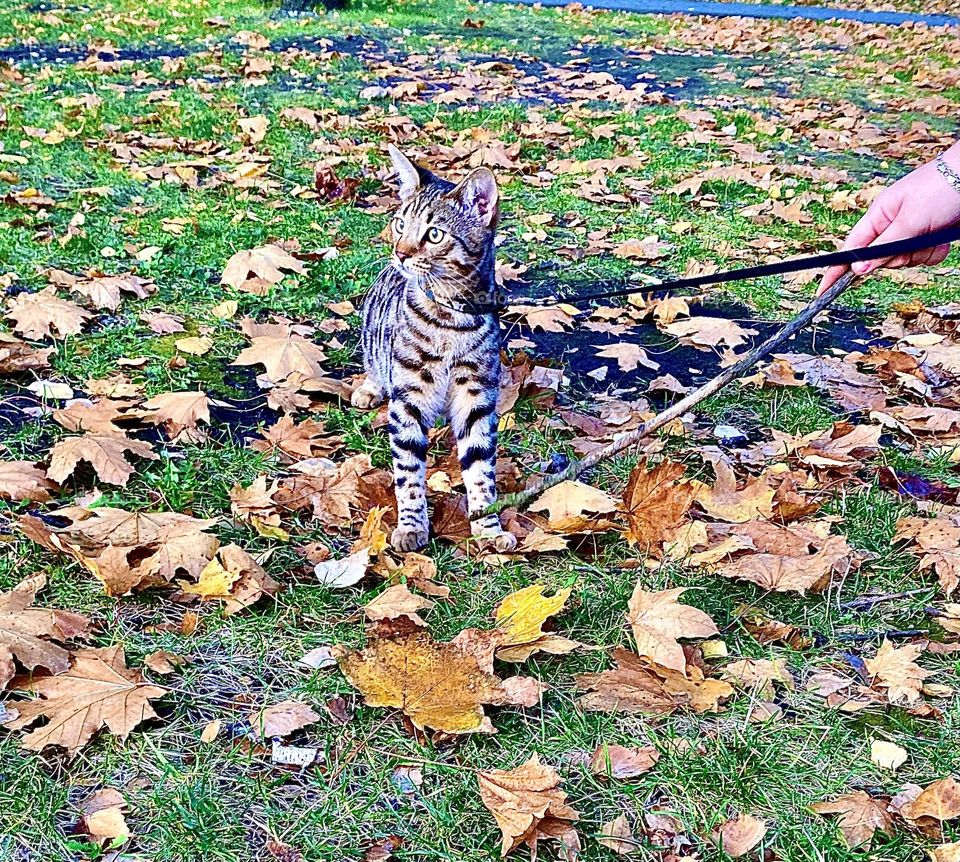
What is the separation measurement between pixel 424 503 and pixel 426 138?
5.41 m

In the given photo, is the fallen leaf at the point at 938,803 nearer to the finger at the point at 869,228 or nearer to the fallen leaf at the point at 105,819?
the finger at the point at 869,228

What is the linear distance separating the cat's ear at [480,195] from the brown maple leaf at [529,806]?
5.88 feet

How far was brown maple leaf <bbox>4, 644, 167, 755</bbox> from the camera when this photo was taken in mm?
2373

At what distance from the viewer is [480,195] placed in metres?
3.24

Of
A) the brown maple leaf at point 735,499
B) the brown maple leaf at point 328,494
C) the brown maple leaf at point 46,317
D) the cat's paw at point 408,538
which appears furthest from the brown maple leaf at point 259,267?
the brown maple leaf at point 735,499

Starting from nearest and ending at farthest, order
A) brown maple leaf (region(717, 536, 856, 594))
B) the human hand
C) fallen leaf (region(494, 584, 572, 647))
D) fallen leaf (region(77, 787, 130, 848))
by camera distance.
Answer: fallen leaf (region(77, 787, 130, 848)) → the human hand → fallen leaf (region(494, 584, 572, 647)) → brown maple leaf (region(717, 536, 856, 594))

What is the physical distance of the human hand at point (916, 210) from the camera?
2646 millimetres

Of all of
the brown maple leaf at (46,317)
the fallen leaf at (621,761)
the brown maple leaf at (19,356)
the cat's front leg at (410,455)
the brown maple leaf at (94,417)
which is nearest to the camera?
the fallen leaf at (621,761)

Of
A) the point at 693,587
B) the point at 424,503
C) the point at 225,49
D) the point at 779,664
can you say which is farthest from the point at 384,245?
the point at 225,49

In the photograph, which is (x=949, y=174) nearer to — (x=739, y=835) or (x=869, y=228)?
(x=869, y=228)

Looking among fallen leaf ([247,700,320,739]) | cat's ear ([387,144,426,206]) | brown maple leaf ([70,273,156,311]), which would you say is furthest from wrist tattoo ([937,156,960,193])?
brown maple leaf ([70,273,156,311])

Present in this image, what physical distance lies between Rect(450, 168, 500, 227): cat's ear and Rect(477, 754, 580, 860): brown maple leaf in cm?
179

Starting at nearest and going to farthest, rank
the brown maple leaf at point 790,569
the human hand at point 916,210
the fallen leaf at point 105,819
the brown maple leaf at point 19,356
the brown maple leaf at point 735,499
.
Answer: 1. the fallen leaf at point 105,819
2. the human hand at point 916,210
3. the brown maple leaf at point 790,569
4. the brown maple leaf at point 735,499
5. the brown maple leaf at point 19,356

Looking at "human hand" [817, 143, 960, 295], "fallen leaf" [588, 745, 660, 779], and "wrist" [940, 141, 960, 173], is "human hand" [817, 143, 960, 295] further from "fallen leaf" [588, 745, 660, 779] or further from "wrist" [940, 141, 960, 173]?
"fallen leaf" [588, 745, 660, 779]
